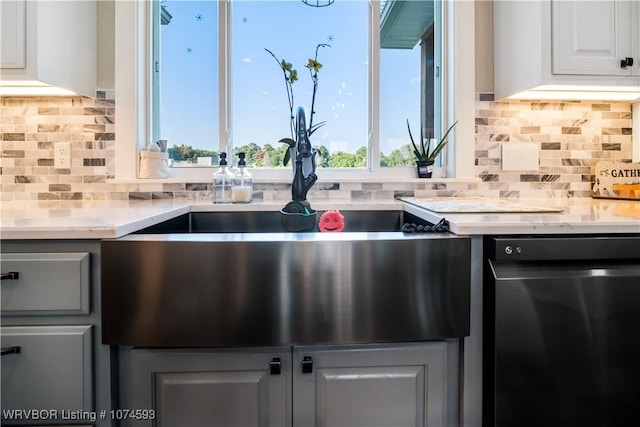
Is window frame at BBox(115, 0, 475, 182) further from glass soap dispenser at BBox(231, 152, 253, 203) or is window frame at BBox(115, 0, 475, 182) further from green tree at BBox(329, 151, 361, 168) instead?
glass soap dispenser at BBox(231, 152, 253, 203)

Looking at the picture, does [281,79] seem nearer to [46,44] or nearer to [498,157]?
[46,44]

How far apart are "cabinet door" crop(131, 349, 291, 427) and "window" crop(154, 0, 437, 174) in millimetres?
1130

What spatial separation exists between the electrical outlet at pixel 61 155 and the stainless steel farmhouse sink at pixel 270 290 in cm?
107

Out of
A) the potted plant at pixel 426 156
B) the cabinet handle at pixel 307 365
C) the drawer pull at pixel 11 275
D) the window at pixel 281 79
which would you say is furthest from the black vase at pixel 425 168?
the drawer pull at pixel 11 275

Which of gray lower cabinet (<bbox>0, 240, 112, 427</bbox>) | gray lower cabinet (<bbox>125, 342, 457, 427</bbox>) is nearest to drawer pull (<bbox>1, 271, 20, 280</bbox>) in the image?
gray lower cabinet (<bbox>0, 240, 112, 427</bbox>)

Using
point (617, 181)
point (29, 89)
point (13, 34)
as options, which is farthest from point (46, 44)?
point (617, 181)

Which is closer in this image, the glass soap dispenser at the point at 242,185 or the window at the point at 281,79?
the glass soap dispenser at the point at 242,185

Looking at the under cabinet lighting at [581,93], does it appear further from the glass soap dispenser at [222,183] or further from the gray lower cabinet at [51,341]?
the gray lower cabinet at [51,341]

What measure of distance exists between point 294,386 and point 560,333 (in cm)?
71

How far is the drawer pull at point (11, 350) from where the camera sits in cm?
88

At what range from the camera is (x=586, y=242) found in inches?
38.0

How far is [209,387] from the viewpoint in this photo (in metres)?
0.92

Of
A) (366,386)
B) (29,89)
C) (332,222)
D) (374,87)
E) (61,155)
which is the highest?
(374,87)

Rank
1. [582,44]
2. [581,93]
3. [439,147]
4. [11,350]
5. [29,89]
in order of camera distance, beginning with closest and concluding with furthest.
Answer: [11,350]
[582,44]
[29,89]
[581,93]
[439,147]
